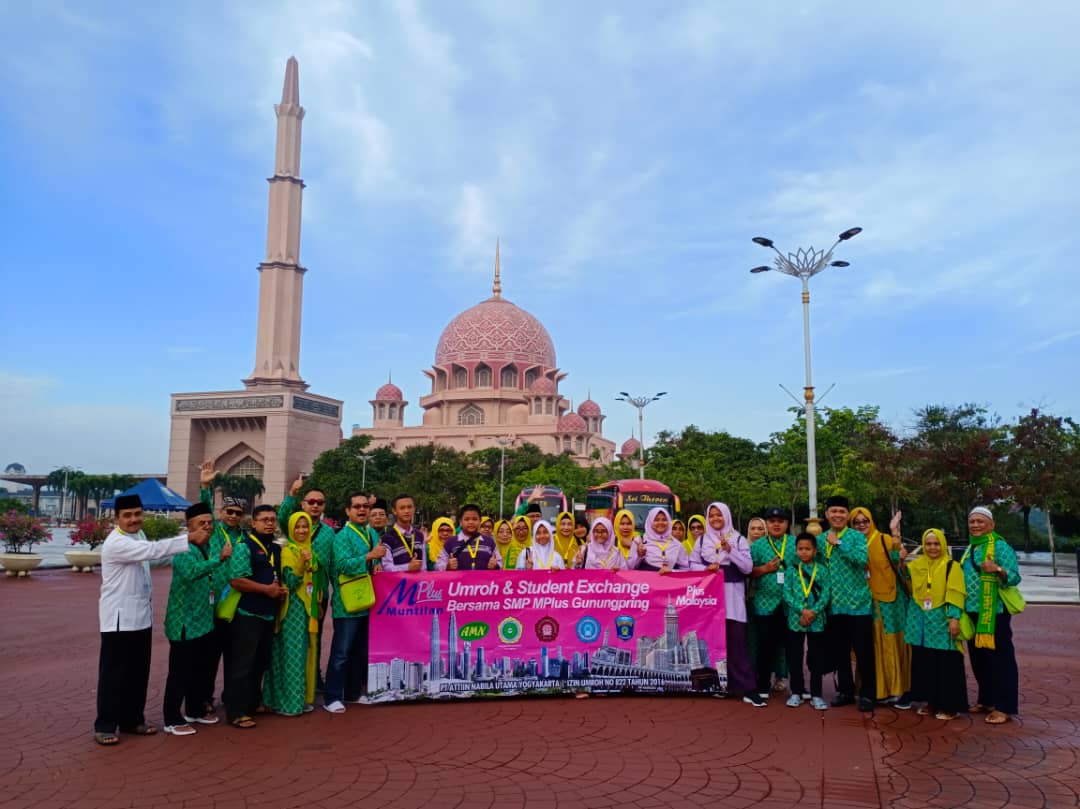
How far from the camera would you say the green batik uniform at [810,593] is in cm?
575

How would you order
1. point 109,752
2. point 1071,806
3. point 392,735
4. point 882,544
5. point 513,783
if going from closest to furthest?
1. point 1071,806
2. point 513,783
3. point 109,752
4. point 392,735
5. point 882,544

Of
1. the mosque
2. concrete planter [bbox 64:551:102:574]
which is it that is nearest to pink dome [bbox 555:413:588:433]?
the mosque

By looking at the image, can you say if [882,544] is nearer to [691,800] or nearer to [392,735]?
[691,800]

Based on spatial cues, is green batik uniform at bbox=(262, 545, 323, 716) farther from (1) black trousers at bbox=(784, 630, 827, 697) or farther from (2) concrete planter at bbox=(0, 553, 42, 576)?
(2) concrete planter at bbox=(0, 553, 42, 576)

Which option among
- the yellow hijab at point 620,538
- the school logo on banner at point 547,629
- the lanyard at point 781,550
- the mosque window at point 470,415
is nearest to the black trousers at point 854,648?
the lanyard at point 781,550

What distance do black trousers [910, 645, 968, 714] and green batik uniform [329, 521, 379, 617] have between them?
3.92 m

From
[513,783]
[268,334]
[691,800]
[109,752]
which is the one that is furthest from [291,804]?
[268,334]

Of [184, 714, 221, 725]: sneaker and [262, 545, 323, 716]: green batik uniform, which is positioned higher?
[262, 545, 323, 716]: green batik uniform

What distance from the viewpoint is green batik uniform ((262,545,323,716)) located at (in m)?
5.47

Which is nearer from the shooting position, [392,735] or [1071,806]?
→ [1071,806]

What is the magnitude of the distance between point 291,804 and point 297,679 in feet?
5.52

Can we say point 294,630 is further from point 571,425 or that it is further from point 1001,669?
point 571,425

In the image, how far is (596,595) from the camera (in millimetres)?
6086

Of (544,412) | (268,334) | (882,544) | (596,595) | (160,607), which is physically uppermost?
(268,334)
